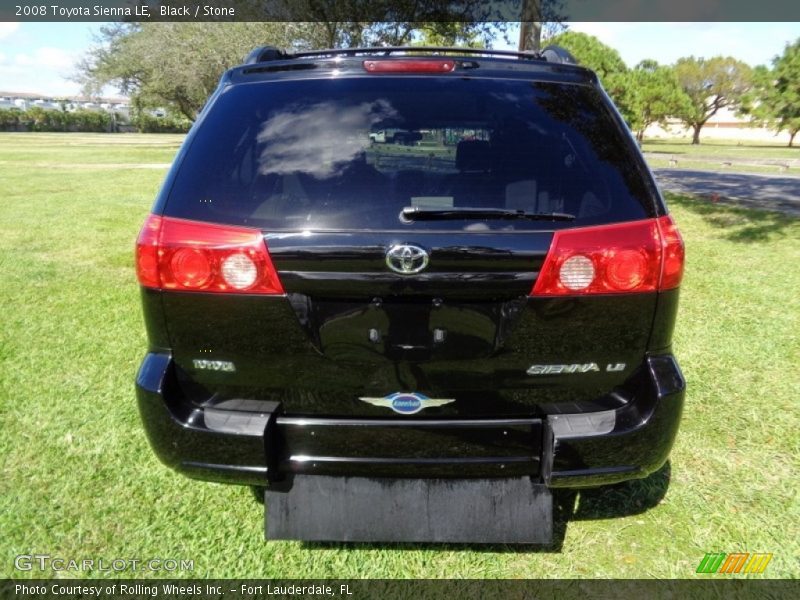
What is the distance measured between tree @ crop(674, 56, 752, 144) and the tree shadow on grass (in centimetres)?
5108

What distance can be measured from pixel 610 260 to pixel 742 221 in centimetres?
955

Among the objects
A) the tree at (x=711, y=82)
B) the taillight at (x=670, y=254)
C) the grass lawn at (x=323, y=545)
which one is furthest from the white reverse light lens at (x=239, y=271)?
the tree at (x=711, y=82)

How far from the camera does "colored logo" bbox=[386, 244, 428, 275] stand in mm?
1713

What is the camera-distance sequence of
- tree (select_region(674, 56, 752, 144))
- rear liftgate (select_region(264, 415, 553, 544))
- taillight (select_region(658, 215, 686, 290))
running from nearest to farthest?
taillight (select_region(658, 215, 686, 290)) → rear liftgate (select_region(264, 415, 553, 544)) → tree (select_region(674, 56, 752, 144))

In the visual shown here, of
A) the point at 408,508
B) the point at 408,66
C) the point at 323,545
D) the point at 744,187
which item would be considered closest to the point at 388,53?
the point at 408,66

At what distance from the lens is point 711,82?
2242 inches

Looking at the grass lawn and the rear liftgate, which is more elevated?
the rear liftgate

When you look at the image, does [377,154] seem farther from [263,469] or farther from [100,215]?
[100,215]

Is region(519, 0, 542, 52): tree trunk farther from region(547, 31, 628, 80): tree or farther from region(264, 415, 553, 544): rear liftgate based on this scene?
region(547, 31, 628, 80): tree

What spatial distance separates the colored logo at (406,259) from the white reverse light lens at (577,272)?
0.44m

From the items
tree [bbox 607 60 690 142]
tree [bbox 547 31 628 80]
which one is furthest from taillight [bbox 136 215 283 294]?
tree [bbox 607 60 690 142]

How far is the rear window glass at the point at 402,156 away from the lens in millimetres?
1799

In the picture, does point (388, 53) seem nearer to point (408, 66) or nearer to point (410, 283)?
point (408, 66)

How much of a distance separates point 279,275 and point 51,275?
5.77 meters
